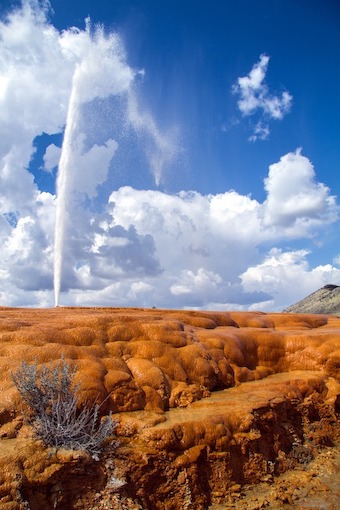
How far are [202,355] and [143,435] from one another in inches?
154

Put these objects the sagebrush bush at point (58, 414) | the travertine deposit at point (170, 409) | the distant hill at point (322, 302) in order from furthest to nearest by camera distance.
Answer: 1. the distant hill at point (322, 302)
2. the sagebrush bush at point (58, 414)
3. the travertine deposit at point (170, 409)

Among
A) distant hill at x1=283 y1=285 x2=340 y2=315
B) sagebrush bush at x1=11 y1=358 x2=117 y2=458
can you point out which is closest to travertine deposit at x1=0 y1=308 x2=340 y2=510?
sagebrush bush at x1=11 y1=358 x2=117 y2=458

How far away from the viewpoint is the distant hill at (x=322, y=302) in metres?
51.6

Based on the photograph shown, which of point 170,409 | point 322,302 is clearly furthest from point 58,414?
point 322,302

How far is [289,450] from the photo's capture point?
9.48 metres

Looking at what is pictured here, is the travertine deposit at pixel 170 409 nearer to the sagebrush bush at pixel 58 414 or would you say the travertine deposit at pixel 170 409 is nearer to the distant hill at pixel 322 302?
the sagebrush bush at pixel 58 414

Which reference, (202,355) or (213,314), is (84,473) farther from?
(213,314)

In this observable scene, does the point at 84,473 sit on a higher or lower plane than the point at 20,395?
lower

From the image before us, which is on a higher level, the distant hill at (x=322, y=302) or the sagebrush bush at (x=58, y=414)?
the distant hill at (x=322, y=302)

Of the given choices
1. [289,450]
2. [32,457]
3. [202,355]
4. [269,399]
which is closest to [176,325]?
[202,355]

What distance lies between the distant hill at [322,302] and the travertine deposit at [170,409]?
40.1m

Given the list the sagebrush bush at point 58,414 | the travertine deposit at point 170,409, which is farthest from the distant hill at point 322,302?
the sagebrush bush at point 58,414

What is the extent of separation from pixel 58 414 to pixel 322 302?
53.2 m

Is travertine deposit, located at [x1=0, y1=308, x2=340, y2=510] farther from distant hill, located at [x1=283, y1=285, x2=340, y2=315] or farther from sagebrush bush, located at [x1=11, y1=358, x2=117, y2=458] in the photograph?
distant hill, located at [x1=283, y1=285, x2=340, y2=315]
